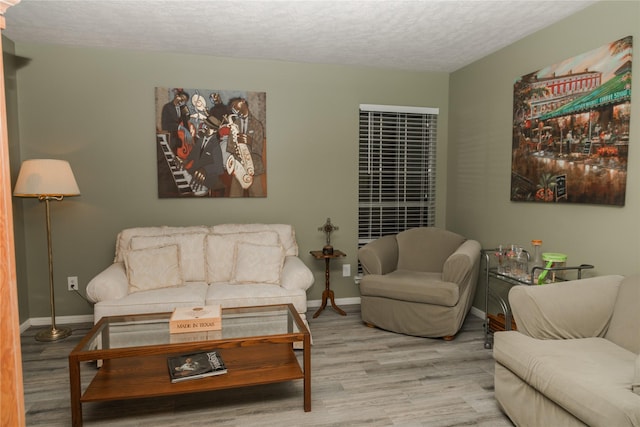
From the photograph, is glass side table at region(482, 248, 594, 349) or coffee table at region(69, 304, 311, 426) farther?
glass side table at region(482, 248, 594, 349)

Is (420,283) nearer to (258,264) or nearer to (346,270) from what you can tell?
(346,270)

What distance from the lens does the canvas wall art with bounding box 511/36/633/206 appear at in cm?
255

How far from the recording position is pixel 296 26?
3.13 metres

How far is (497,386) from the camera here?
227cm

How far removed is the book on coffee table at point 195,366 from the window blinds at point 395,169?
7.60 feet

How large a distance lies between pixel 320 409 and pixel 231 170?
2418mm

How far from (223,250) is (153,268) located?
1.95 feet

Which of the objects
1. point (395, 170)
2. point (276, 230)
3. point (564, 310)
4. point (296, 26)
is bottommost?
point (564, 310)

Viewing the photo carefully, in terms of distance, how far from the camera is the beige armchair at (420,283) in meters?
3.27

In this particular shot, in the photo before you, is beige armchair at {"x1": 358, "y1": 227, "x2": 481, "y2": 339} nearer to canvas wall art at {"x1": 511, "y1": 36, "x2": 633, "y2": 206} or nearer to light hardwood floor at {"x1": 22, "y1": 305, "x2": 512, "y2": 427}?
light hardwood floor at {"x1": 22, "y1": 305, "x2": 512, "y2": 427}

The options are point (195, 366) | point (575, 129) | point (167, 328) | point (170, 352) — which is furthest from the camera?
point (575, 129)

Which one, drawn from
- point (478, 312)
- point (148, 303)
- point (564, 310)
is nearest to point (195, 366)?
point (148, 303)

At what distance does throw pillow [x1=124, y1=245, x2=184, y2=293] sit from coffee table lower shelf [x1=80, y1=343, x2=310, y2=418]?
29.5 inches

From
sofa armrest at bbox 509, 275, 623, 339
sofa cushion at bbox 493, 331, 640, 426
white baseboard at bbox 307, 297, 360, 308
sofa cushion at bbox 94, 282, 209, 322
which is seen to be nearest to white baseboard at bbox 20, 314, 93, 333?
sofa cushion at bbox 94, 282, 209, 322
